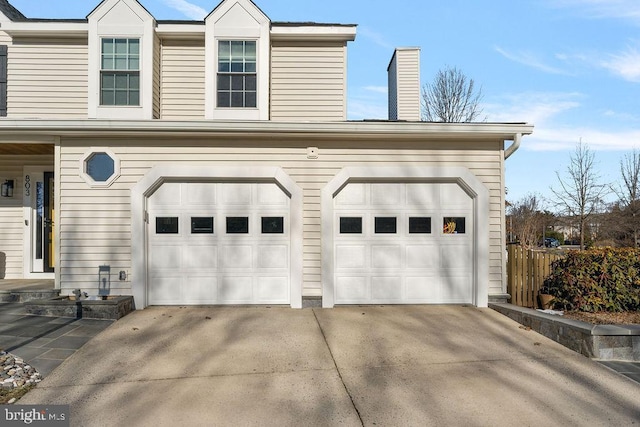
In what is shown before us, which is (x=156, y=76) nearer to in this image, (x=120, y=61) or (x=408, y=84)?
(x=120, y=61)

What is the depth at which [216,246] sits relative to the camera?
19.5 feet

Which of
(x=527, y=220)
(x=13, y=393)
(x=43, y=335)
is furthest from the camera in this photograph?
(x=527, y=220)

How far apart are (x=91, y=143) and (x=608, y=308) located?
9071 mm

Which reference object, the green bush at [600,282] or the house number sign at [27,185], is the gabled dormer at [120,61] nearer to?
the house number sign at [27,185]

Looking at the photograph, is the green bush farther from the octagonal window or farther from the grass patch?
the octagonal window

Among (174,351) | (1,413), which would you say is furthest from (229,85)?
(1,413)

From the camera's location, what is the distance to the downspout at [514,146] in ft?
19.4

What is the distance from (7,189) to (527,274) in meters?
10.6

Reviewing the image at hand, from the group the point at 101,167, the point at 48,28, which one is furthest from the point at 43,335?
the point at 48,28

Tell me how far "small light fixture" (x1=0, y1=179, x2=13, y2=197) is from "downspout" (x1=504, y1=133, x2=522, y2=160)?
1019cm

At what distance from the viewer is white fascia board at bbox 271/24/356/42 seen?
7344 millimetres

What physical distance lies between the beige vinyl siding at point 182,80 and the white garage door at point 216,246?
2.11m

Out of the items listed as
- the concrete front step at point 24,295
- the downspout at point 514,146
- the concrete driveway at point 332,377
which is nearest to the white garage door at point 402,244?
the concrete driveway at point 332,377

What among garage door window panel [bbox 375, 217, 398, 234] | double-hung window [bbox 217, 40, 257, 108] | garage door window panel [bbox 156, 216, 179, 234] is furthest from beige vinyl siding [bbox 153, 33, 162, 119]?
garage door window panel [bbox 375, 217, 398, 234]
